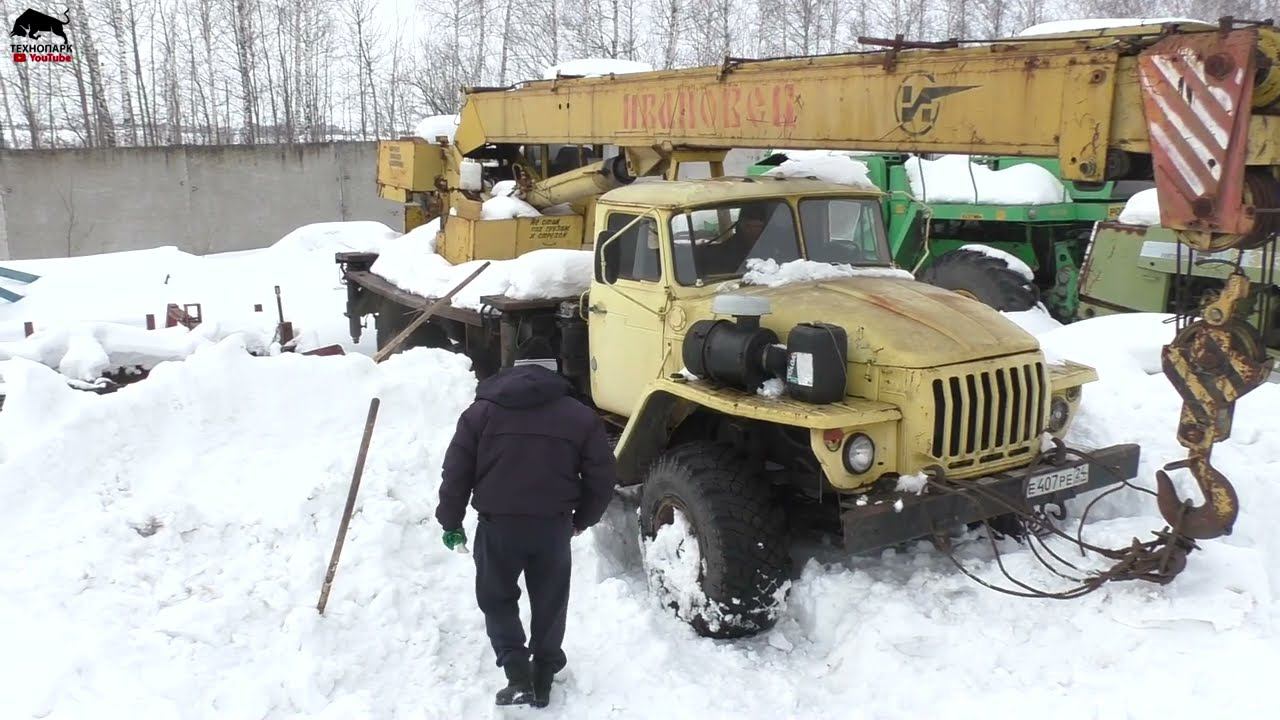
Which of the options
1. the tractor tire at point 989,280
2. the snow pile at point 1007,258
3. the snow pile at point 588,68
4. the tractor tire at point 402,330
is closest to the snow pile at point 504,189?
the snow pile at point 588,68

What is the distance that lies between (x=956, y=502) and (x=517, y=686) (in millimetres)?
2083

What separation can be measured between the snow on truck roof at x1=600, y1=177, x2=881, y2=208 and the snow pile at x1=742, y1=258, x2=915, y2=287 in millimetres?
407

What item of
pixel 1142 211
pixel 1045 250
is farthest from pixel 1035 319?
pixel 1045 250

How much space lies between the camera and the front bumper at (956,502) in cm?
419

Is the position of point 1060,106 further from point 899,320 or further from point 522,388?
point 522,388

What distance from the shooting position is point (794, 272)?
5500 millimetres

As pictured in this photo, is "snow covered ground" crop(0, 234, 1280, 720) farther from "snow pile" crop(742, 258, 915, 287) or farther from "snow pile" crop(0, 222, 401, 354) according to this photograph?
"snow pile" crop(0, 222, 401, 354)

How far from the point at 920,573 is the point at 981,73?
2.43 metres

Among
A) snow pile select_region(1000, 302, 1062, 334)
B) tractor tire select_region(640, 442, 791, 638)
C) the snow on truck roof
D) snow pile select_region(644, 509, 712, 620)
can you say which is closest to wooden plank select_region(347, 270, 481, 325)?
the snow on truck roof

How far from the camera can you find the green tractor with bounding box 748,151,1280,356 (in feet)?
31.0

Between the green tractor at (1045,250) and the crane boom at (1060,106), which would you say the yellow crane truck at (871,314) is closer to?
the crane boom at (1060,106)

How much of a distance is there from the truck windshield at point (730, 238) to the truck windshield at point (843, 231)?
12 centimetres

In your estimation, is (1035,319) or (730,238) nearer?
(730,238)

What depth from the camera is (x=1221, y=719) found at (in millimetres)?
3482
